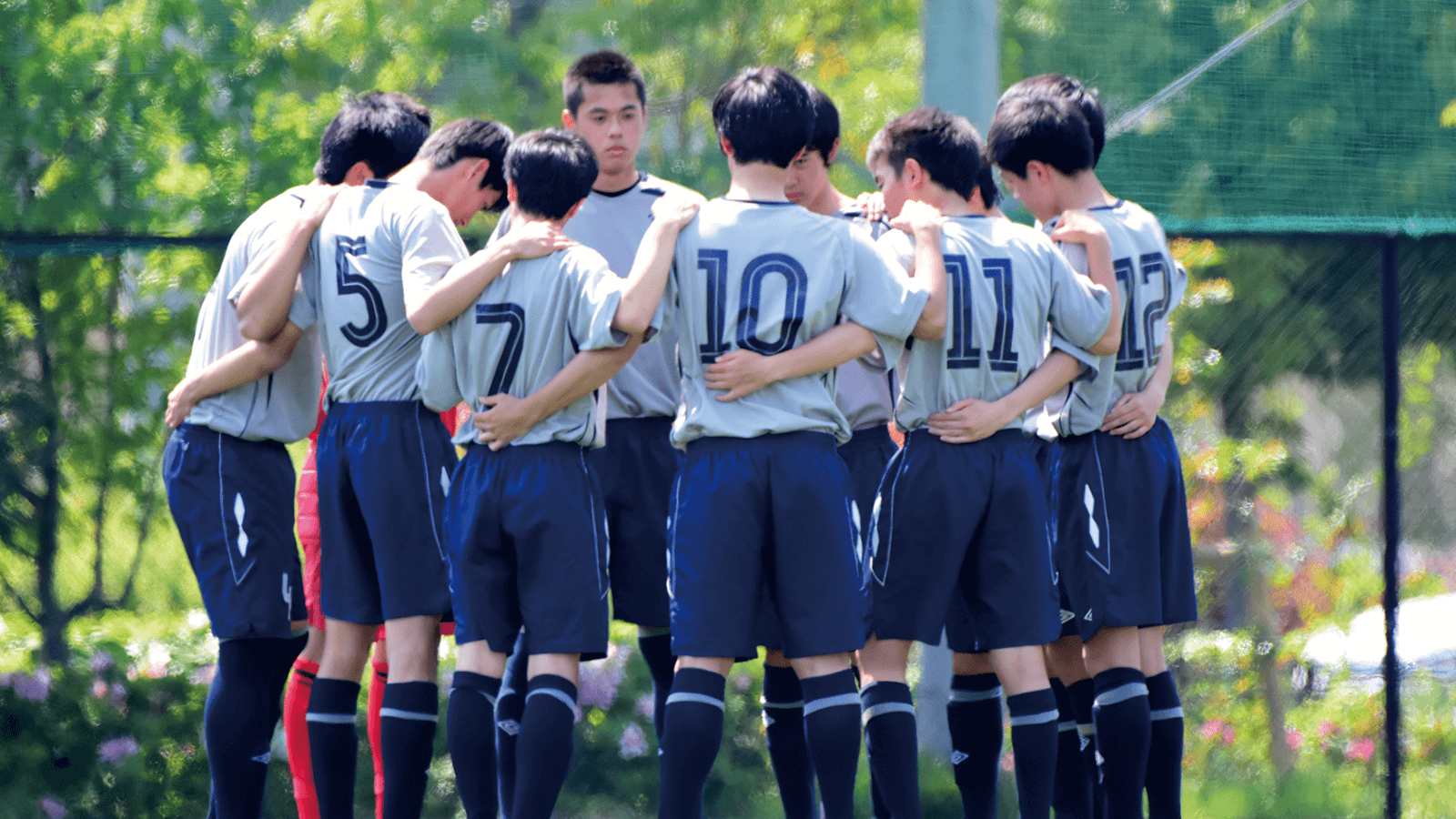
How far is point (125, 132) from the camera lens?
5.07m

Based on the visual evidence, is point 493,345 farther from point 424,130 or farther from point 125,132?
point 125,132

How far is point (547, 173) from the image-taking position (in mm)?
3451

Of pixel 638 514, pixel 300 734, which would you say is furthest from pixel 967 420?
pixel 300 734

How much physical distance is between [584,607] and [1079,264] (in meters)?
1.61

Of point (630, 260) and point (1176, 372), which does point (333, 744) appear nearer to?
point (630, 260)

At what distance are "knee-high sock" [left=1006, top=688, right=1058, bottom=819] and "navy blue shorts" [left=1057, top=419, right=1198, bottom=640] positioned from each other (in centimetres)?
36

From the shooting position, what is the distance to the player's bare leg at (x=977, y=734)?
373 cm

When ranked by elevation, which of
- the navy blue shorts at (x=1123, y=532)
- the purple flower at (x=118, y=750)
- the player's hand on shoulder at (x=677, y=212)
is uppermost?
the player's hand on shoulder at (x=677, y=212)

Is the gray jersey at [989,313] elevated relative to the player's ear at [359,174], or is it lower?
lower

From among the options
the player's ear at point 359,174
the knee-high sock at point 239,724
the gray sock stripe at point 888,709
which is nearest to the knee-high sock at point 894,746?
the gray sock stripe at point 888,709

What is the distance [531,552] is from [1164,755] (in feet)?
5.97

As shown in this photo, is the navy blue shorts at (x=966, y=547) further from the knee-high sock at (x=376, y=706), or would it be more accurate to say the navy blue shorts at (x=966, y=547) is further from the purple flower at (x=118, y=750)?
the purple flower at (x=118, y=750)

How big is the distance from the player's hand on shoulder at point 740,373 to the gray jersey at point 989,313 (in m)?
0.49

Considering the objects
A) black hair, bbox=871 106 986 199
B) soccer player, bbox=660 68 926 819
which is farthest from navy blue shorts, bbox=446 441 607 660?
black hair, bbox=871 106 986 199
